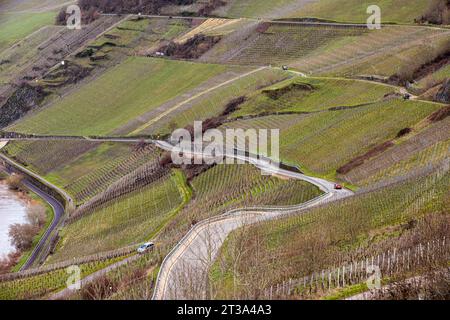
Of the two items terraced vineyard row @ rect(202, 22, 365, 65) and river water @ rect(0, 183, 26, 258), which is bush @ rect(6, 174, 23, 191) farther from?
terraced vineyard row @ rect(202, 22, 365, 65)

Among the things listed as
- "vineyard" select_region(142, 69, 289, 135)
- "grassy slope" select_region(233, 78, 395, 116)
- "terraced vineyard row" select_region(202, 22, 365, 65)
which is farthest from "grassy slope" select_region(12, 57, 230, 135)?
"grassy slope" select_region(233, 78, 395, 116)

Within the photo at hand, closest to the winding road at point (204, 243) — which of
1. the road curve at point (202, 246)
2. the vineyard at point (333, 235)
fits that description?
the road curve at point (202, 246)

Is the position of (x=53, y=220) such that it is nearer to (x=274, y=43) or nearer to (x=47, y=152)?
(x=47, y=152)

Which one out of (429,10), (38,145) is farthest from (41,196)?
(429,10)

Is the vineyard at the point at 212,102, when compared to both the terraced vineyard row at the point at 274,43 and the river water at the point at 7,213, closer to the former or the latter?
the terraced vineyard row at the point at 274,43

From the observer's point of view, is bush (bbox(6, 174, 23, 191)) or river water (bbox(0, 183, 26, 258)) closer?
river water (bbox(0, 183, 26, 258))

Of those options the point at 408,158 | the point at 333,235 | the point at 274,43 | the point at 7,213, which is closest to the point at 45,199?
the point at 7,213
